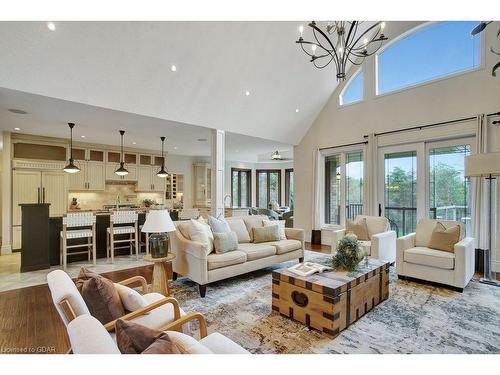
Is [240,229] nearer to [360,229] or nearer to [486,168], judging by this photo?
[360,229]

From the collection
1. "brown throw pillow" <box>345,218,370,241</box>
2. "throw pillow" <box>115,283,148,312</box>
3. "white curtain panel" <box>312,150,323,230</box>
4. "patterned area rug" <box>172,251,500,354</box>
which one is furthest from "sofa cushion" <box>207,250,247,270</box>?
"white curtain panel" <box>312,150,323,230</box>

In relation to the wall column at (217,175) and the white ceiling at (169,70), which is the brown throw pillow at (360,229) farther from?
the white ceiling at (169,70)

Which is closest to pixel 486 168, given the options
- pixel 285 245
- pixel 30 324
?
pixel 285 245

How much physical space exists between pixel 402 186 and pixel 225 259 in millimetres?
4012

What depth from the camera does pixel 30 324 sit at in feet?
8.75

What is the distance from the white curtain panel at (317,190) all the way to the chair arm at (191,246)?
4.01 meters

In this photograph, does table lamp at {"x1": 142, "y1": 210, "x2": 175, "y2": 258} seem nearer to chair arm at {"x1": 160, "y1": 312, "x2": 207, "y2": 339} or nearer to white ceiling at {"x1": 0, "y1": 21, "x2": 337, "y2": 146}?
chair arm at {"x1": 160, "y1": 312, "x2": 207, "y2": 339}

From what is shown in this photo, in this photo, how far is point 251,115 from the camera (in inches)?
222

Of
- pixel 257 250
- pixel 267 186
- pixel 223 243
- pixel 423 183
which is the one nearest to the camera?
pixel 223 243

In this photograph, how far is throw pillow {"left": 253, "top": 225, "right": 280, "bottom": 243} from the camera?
4441mm

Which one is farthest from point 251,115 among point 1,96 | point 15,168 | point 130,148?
point 15,168

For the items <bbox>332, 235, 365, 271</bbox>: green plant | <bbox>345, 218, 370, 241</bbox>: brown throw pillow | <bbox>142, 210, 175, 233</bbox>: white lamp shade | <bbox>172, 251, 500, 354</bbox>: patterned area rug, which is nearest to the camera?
<bbox>172, 251, 500, 354</bbox>: patterned area rug

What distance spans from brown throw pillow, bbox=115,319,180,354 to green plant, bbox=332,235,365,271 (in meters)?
2.29
